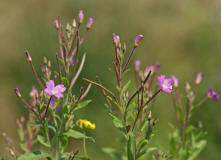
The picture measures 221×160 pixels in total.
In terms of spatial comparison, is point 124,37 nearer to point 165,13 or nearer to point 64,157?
Answer: point 165,13

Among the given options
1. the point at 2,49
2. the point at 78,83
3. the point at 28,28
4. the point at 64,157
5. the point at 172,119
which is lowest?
the point at 64,157

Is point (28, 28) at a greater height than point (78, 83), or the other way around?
point (28, 28)

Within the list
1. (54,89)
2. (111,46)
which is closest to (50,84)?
(54,89)

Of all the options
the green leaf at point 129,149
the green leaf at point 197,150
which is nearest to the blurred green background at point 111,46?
the green leaf at point 197,150

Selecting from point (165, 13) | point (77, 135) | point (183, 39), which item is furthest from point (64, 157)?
point (165, 13)

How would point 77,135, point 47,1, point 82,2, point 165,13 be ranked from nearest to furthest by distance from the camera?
point 77,135 → point 82,2 → point 47,1 → point 165,13

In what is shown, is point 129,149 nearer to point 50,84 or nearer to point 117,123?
point 117,123

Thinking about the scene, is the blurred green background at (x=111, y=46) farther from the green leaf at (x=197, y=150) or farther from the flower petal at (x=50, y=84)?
the flower petal at (x=50, y=84)

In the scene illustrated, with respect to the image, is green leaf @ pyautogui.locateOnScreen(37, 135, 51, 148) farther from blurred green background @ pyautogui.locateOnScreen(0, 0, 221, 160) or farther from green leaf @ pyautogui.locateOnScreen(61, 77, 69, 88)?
blurred green background @ pyautogui.locateOnScreen(0, 0, 221, 160)

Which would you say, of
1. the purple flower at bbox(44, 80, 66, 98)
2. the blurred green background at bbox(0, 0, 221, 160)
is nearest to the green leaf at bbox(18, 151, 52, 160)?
the purple flower at bbox(44, 80, 66, 98)
